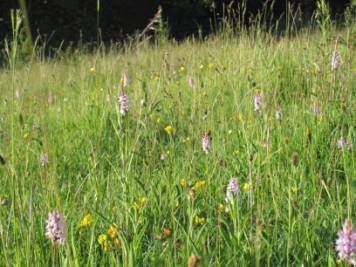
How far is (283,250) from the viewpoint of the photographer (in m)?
1.48

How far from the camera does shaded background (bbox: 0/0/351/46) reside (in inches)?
537

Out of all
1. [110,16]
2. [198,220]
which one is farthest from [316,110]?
[110,16]

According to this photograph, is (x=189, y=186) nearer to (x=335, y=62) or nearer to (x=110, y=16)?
(x=335, y=62)

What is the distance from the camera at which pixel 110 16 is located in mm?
15094

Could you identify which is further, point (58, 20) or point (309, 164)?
point (58, 20)

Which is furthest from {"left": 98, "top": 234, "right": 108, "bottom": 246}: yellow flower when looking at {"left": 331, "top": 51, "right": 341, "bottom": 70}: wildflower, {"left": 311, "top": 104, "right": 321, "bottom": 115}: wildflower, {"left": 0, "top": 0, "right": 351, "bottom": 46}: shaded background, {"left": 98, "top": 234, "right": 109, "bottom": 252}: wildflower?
{"left": 0, "top": 0, "right": 351, "bottom": 46}: shaded background

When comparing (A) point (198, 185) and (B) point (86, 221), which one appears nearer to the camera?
(B) point (86, 221)

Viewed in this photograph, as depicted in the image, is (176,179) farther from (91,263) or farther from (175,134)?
(175,134)

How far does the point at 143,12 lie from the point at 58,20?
8.25ft

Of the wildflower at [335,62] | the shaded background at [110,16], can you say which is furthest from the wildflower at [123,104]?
the shaded background at [110,16]

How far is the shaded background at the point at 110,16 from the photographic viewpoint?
13.6m

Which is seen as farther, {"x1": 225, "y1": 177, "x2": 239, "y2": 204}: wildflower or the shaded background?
the shaded background

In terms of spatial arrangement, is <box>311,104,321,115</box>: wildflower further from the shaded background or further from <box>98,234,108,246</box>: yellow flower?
the shaded background

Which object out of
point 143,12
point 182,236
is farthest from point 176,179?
point 143,12
